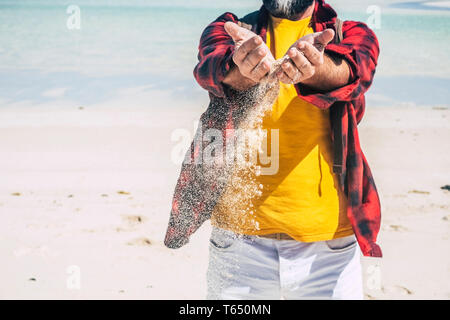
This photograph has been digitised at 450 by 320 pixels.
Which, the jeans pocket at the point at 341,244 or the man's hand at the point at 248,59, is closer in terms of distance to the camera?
the man's hand at the point at 248,59

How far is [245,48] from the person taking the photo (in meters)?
1.45

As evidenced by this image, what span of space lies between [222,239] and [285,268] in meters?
0.25

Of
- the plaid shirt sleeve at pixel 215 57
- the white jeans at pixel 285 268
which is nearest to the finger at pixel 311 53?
the plaid shirt sleeve at pixel 215 57

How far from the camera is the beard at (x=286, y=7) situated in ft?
5.74

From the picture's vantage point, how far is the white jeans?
1812 mm

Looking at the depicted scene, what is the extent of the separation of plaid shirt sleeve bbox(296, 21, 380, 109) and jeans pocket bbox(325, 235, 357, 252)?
1.67ft

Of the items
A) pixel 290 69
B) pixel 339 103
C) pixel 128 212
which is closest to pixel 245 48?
pixel 290 69

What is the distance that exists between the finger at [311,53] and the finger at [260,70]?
4.0 inches

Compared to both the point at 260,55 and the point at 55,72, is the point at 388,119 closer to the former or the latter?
the point at 260,55

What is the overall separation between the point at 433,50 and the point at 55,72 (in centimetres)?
1028

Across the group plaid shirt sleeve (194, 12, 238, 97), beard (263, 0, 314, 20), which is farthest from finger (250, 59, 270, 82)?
beard (263, 0, 314, 20)

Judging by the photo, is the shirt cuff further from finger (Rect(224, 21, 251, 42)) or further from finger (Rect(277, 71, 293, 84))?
finger (Rect(224, 21, 251, 42))
